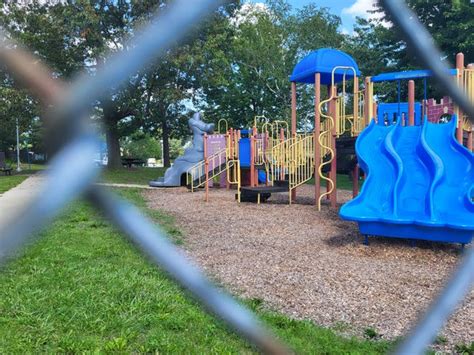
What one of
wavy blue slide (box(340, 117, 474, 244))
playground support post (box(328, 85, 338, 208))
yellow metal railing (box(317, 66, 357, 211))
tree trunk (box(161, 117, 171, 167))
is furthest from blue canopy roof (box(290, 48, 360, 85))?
tree trunk (box(161, 117, 171, 167))

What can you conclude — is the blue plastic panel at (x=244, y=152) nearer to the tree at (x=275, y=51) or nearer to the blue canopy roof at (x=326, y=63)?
the blue canopy roof at (x=326, y=63)

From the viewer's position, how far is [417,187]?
4797 millimetres

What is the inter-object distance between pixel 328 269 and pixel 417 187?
1745 millimetres

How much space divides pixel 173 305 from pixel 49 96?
238 cm

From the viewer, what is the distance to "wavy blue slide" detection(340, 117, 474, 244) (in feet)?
14.1

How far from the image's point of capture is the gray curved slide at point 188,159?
13.1 meters

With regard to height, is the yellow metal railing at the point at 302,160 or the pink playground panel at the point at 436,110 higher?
the pink playground panel at the point at 436,110

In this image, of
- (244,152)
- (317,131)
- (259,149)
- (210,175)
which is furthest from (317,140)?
(210,175)

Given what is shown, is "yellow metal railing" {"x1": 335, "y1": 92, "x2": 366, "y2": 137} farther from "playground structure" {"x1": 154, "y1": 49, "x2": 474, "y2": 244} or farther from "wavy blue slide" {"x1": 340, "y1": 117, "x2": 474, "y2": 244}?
"wavy blue slide" {"x1": 340, "y1": 117, "x2": 474, "y2": 244}

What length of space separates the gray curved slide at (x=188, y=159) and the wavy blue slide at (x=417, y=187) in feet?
25.5

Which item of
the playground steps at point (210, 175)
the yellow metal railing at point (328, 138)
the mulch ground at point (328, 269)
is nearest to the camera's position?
the mulch ground at point (328, 269)

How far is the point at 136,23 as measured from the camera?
2.38 feet

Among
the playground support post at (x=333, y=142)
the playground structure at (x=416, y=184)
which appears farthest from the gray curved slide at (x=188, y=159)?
the playground structure at (x=416, y=184)

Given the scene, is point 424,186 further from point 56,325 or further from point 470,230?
point 56,325
